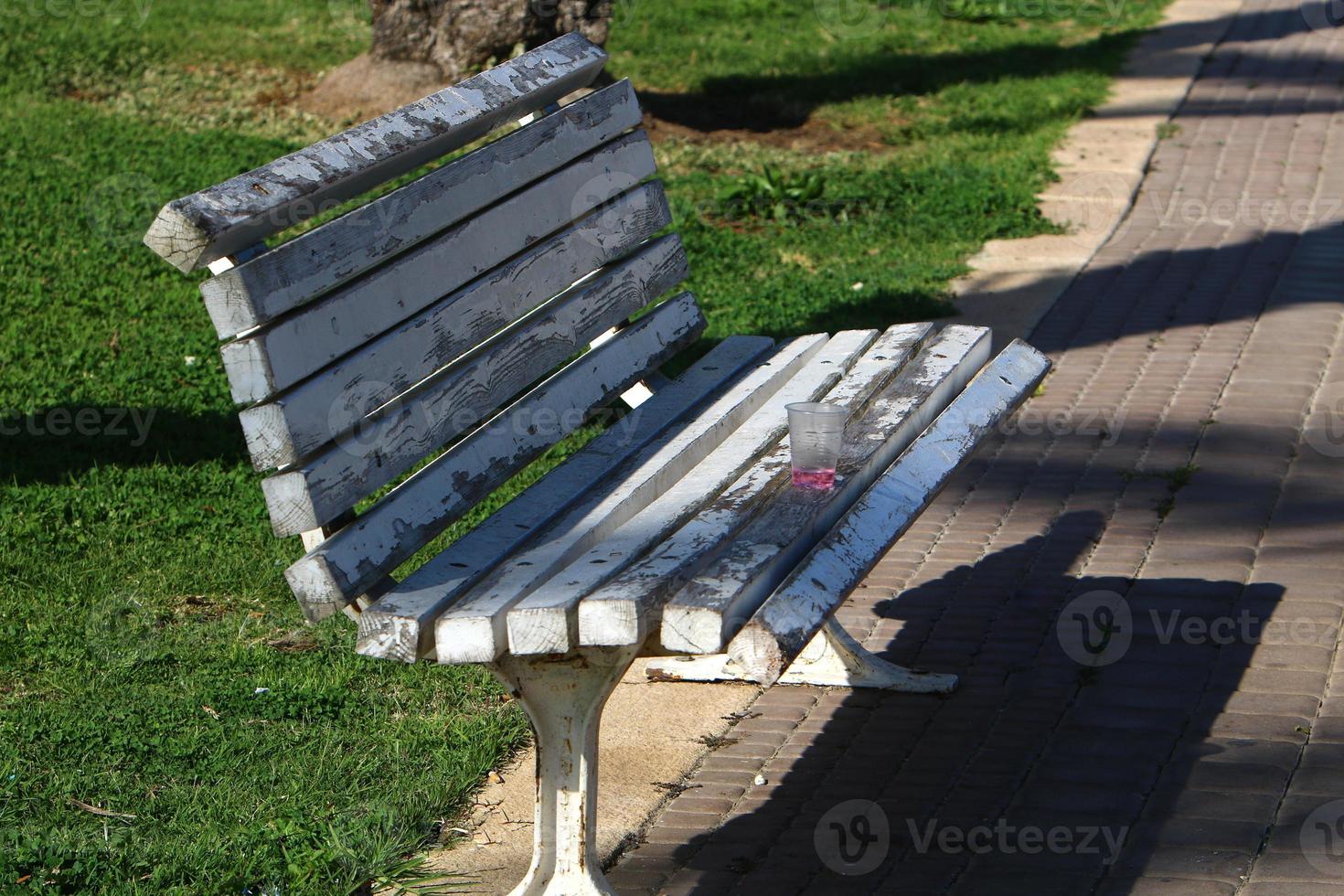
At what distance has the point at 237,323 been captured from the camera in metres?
2.50

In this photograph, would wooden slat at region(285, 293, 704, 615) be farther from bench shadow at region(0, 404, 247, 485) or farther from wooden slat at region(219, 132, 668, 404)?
bench shadow at region(0, 404, 247, 485)

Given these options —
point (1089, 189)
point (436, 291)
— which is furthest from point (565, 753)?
point (1089, 189)

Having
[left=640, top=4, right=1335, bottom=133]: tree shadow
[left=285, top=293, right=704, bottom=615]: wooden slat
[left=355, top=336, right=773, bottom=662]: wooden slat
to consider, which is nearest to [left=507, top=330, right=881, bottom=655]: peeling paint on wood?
[left=355, top=336, right=773, bottom=662]: wooden slat

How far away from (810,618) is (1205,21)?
41.8ft

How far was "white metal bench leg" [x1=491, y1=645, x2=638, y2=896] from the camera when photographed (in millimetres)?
2564

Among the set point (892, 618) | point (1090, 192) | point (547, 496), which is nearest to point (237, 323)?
point (547, 496)

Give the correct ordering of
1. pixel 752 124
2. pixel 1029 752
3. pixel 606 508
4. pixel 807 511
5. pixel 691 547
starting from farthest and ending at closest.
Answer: pixel 752 124
pixel 1029 752
pixel 606 508
pixel 807 511
pixel 691 547

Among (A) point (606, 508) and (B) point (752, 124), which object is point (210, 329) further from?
(B) point (752, 124)

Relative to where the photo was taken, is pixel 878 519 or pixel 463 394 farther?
pixel 463 394

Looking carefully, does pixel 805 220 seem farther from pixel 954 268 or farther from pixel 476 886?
pixel 476 886

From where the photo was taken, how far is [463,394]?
3.12 meters

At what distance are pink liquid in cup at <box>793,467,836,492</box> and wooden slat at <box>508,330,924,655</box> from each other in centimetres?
5

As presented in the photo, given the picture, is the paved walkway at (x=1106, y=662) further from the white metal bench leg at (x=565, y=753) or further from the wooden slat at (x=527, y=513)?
the wooden slat at (x=527, y=513)

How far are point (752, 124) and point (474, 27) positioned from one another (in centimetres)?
193
